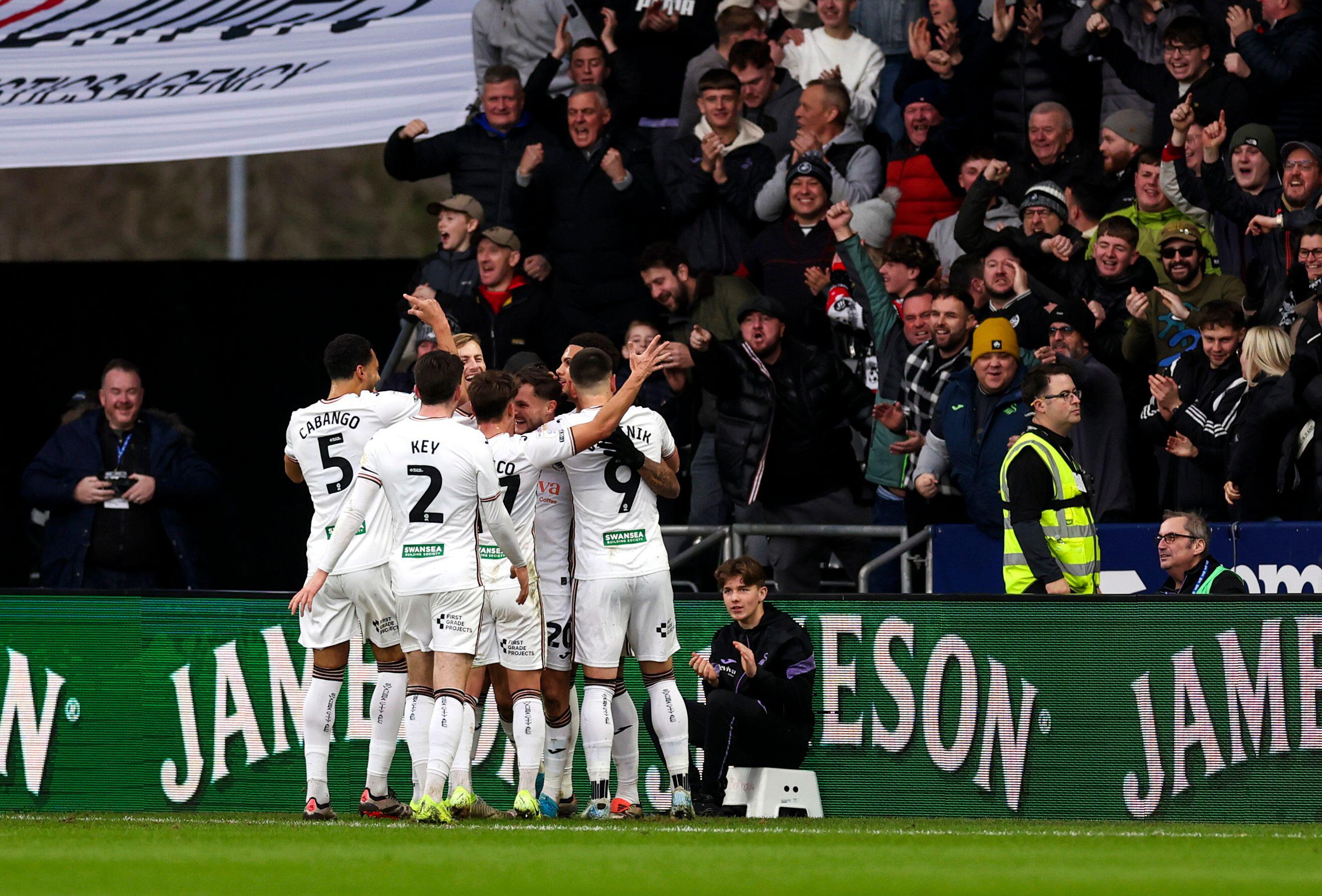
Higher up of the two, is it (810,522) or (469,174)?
(469,174)

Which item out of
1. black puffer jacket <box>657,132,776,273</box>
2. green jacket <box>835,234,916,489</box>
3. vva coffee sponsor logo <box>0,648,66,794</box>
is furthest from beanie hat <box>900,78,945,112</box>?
vva coffee sponsor logo <box>0,648,66,794</box>

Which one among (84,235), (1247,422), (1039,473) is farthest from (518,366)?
(84,235)

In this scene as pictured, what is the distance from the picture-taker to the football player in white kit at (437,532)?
9.13 m

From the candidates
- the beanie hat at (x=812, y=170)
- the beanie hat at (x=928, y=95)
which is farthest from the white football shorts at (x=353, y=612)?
the beanie hat at (x=928, y=95)

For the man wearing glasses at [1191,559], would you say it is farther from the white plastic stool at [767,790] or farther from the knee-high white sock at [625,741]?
the knee-high white sock at [625,741]

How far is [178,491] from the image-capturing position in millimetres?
14359

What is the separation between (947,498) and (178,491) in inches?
222

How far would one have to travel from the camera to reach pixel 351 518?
9258mm

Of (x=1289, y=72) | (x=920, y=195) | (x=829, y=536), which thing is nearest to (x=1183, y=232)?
(x=1289, y=72)

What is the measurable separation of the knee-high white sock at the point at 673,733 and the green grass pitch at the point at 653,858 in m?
0.24

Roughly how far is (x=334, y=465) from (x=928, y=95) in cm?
609

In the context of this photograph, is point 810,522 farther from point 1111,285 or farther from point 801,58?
point 801,58

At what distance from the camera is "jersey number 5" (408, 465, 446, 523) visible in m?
9.14

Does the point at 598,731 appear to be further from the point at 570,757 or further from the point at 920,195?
the point at 920,195
